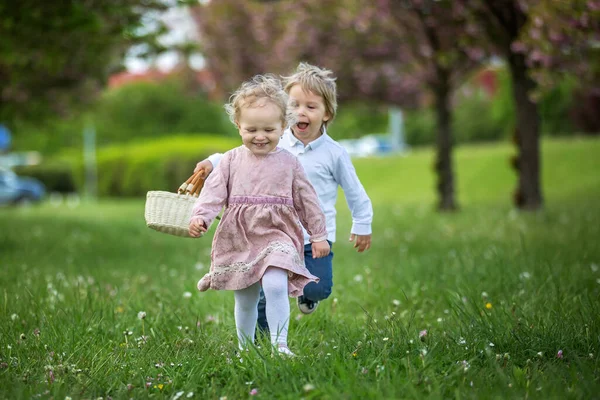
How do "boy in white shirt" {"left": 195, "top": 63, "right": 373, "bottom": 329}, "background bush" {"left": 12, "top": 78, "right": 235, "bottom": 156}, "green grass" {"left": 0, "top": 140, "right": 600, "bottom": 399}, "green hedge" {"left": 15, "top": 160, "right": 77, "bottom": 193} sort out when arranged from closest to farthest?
"green grass" {"left": 0, "top": 140, "right": 600, "bottom": 399} → "boy in white shirt" {"left": 195, "top": 63, "right": 373, "bottom": 329} → "green hedge" {"left": 15, "top": 160, "right": 77, "bottom": 193} → "background bush" {"left": 12, "top": 78, "right": 235, "bottom": 156}

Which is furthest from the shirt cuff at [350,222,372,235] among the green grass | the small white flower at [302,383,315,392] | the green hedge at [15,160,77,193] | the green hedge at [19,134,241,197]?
the green hedge at [15,160,77,193]

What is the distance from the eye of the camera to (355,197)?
458cm

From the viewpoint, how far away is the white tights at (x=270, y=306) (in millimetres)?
4109

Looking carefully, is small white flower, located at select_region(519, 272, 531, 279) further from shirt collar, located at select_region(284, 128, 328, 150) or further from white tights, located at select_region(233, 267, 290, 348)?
white tights, located at select_region(233, 267, 290, 348)

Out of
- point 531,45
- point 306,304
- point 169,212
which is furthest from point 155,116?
point 169,212

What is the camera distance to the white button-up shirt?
4.57 meters

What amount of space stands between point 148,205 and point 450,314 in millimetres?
2200

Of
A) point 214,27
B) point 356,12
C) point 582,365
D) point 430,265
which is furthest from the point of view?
point 214,27

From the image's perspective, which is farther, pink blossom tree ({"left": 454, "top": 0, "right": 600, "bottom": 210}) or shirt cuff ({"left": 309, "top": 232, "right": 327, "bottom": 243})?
pink blossom tree ({"left": 454, "top": 0, "right": 600, "bottom": 210})

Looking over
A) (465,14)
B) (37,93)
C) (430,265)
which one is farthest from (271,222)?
(37,93)

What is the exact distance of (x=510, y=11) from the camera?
12086 mm

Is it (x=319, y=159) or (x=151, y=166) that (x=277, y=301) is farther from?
(x=151, y=166)

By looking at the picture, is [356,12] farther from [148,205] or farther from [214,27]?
[214,27]

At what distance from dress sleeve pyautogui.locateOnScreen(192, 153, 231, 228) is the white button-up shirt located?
0.88 ft
